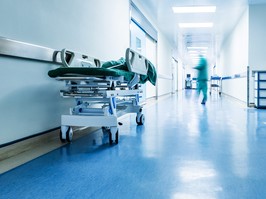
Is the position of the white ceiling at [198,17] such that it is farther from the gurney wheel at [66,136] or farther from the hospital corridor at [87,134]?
the gurney wheel at [66,136]

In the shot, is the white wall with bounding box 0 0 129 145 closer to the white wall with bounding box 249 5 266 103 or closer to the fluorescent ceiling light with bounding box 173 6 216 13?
the fluorescent ceiling light with bounding box 173 6 216 13

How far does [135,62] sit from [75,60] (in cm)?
74

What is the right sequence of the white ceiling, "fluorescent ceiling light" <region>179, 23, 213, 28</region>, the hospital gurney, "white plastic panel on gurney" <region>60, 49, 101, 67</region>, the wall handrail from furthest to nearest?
"fluorescent ceiling light" <region>179, 23, 213, 28</region> < the white ceiling < "white plastic panel on gurney" <region>60, 49, 101, 67</region> < the hospital gurney < the wall handrail

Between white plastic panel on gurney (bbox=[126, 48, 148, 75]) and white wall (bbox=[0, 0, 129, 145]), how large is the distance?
80cm

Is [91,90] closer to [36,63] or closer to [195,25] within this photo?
[36,63]

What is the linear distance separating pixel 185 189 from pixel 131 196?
33cm

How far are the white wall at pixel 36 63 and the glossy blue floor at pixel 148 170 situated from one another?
16.6 inches

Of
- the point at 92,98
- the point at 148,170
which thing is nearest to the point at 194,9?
the point at 92,98

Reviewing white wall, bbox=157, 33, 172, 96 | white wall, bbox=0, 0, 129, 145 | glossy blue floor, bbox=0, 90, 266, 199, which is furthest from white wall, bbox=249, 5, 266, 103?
white wall, bbox=0, 0, 129, 145

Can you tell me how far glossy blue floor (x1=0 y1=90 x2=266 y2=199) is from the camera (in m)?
1.40

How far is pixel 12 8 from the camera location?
211 cm

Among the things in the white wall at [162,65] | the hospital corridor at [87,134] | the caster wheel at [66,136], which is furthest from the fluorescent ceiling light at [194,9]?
the caster wheel at [66,136]

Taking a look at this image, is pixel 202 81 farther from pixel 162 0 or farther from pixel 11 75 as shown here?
pixel 11 75

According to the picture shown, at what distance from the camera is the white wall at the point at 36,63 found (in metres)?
2.08
